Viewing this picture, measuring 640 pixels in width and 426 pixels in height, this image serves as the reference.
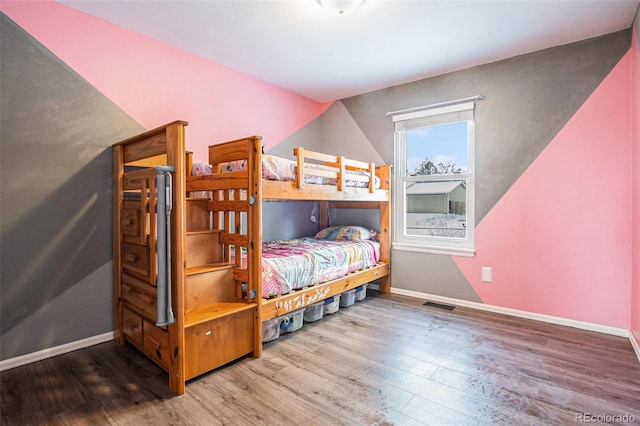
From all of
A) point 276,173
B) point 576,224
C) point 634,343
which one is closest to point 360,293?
point 276,173

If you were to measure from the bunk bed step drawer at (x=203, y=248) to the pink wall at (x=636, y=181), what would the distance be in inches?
113

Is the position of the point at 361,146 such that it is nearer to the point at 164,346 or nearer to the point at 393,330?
the point at 393,330

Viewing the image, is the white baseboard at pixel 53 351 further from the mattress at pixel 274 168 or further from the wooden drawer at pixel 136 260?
the mattress at pixel 274 168

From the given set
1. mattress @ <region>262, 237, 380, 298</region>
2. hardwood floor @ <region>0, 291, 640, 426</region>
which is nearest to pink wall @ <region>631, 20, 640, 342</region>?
hardwood floor @ <region>0, 291, 640, 426</region>

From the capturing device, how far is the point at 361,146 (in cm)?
399

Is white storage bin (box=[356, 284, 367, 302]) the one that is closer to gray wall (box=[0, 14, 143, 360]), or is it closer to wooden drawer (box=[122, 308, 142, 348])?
wooden drawer (box=[122, 308, 142, 348])

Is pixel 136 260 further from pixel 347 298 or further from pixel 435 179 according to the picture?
pixel 435 179

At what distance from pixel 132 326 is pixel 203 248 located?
2.34 feet

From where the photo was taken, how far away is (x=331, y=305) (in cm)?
296

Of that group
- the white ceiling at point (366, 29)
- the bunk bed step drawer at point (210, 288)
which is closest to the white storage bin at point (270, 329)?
the bunk bed step drawer at point (210, 288)

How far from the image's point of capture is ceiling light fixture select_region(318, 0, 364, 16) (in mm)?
1983

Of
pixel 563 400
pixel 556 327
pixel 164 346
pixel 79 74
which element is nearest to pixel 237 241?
pixel 164 346

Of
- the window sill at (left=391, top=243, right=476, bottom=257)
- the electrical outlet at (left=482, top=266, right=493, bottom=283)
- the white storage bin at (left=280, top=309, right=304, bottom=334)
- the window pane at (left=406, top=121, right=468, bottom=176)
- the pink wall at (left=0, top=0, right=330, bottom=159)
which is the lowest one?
the white storage bin at (left=280, top=309, right=304, bottom=334)

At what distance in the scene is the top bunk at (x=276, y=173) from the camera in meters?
2.15
